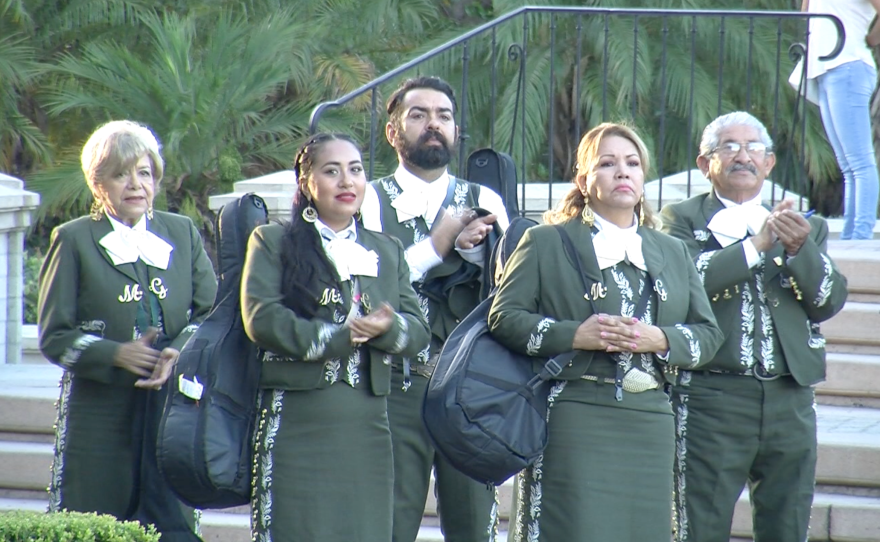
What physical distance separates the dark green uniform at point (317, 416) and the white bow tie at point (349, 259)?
0.05 m

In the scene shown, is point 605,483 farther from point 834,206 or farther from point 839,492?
point 834,206

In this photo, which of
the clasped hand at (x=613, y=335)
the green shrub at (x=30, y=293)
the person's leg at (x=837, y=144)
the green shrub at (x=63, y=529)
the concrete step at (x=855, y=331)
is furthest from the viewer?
the green shrub at (x=30, y=293)

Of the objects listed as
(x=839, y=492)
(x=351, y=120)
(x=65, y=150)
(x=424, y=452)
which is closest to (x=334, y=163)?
(x=424, y=452)

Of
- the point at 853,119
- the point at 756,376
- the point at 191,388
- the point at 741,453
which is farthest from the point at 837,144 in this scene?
the point at 191,388

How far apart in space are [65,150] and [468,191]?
36.6 ft

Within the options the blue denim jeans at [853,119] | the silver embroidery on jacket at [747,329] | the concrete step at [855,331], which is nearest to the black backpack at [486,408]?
the silver embroidery on jacket at [747,329]

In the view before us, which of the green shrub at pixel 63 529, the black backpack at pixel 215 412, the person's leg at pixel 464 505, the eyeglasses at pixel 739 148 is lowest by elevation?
the person's leg at pixel 464 505

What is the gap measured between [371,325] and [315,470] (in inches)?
19.4

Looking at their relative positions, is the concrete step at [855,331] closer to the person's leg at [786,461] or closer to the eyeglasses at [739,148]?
the person's leg at [786,461]

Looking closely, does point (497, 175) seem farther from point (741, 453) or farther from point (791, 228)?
point (741, 453)

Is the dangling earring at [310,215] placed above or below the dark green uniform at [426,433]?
above

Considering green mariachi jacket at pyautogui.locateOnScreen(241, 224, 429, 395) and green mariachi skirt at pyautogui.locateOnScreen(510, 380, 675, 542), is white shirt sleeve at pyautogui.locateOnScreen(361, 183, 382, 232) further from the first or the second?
green mariachi skirt at pyautogui.locateOnScreen(510, 380, 675, 542)

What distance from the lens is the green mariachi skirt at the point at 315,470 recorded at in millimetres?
4180

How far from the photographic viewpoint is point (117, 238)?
15.4ft
